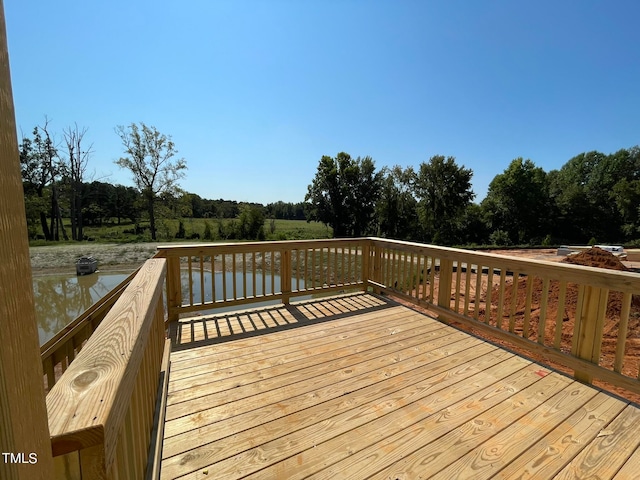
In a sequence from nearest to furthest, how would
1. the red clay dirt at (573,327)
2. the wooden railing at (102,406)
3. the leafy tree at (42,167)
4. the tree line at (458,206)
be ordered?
the wooden railing at (102,406) < the red clay dirt at (573,327) < the leafy tree at (42,167) < the tree line at (458,206)

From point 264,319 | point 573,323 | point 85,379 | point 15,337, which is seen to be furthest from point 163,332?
point 573,323

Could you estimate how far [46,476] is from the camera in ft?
1.48

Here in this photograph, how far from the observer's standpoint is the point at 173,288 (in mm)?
3381

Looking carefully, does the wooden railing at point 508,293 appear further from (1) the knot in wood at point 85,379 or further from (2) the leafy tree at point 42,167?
(2) the leafy tree at point 42,167

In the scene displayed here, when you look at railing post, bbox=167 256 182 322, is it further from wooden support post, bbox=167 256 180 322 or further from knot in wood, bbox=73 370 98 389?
knot in wood, bbox=73 370 98 389

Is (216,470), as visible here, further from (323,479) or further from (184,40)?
(184,40)

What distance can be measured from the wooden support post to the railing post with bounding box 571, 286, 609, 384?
12.7 ft

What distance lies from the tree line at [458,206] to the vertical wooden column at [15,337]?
22.3 meters

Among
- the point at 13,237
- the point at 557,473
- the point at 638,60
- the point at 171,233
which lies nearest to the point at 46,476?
the point at 13,237

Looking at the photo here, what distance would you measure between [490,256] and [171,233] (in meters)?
21.3

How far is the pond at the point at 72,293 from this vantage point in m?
6.27

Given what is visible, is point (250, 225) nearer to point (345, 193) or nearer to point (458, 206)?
point (345, 193)

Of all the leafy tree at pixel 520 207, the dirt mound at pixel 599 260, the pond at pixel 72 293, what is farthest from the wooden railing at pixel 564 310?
the leafy tree at pixel 520 207

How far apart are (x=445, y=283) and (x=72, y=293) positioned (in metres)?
9.56
